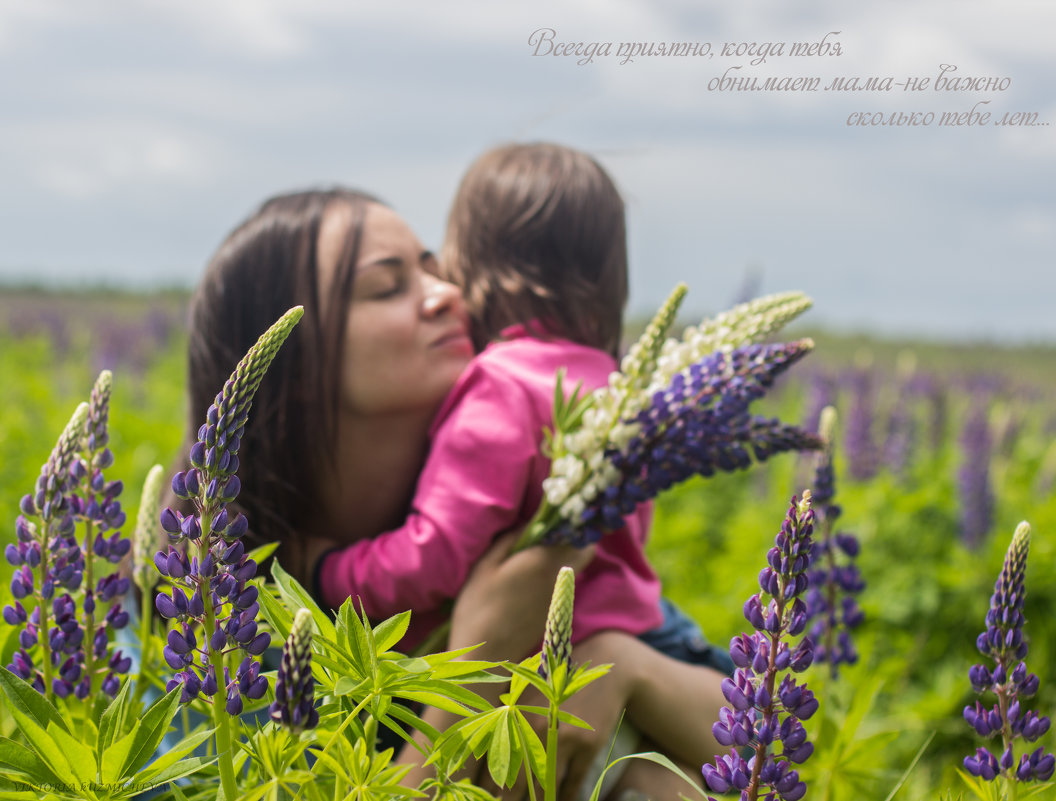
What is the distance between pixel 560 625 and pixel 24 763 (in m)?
0.61

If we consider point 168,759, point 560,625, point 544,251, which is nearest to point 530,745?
point 560,625

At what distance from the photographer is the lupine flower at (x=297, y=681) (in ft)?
3.08

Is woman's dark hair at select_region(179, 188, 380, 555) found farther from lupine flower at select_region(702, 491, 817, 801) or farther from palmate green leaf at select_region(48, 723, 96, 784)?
lupine flower at select_region(702, 491, 817, 801)

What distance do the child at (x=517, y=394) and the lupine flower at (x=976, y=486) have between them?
101 inches

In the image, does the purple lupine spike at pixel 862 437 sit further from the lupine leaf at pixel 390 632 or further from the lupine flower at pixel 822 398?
the lupine leaf at pixel 390 632

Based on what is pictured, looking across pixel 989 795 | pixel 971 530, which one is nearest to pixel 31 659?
pixel 989 795

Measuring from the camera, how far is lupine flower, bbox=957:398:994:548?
4773mm

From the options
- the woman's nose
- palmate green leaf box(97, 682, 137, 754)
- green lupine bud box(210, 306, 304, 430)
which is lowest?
palmate green leaf box(97, 682, 137, 754)

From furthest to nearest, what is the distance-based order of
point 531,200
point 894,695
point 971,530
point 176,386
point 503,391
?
point 176,386, point 971,530, point 894,695, point 531,200, point 503,391

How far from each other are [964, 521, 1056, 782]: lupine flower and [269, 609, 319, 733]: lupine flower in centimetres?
83

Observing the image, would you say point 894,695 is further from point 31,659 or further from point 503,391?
point 31,659

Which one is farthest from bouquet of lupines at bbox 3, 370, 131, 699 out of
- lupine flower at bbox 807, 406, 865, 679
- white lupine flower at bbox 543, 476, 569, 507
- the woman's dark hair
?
lupine flower at bbox 807, 406, 865, 679

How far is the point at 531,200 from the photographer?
276cm

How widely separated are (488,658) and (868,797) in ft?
2.60
